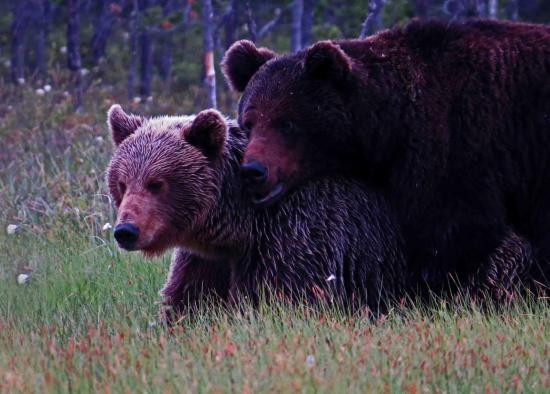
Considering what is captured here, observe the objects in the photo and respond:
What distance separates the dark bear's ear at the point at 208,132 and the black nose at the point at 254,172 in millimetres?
175

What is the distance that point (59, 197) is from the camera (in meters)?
8.24

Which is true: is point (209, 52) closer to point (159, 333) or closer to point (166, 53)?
point (159, 333)

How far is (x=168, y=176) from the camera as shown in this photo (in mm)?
5125

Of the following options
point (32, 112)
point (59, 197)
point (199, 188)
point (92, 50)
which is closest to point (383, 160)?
point (199, 188)

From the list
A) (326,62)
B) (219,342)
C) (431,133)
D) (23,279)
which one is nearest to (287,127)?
(326,62)

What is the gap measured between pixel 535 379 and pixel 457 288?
1575 millimetres

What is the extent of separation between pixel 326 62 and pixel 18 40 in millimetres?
18937

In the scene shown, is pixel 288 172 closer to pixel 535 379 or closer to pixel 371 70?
pixel 371 70

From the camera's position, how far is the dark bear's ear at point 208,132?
5223 millimetres

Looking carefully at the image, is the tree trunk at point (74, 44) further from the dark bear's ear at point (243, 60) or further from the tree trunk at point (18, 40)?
the dark bear's ear at point (243, 60)

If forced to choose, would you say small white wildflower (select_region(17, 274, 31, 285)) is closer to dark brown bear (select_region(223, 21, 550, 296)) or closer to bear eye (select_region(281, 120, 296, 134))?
dark brown bear (select_region(223, 21, 550, 296))

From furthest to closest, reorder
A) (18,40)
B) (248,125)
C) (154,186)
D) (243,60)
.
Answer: (18,40)
(243,60)
(248,125)
(154,186)

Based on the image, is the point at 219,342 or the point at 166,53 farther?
the point at 166,53

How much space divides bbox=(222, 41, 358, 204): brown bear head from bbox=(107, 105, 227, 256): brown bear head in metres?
0.26
